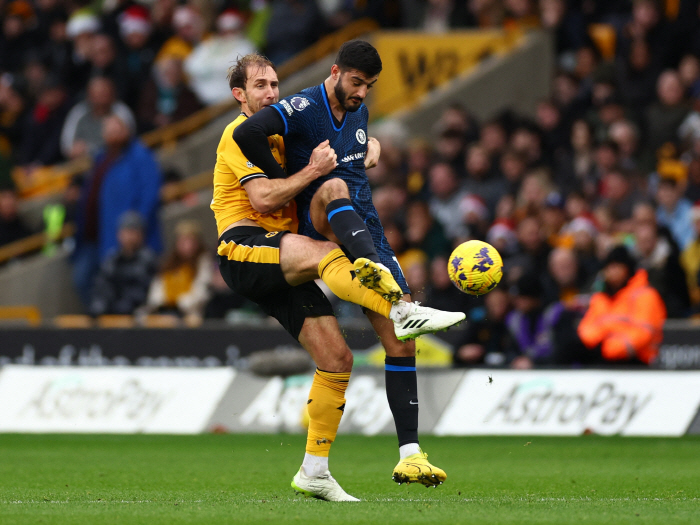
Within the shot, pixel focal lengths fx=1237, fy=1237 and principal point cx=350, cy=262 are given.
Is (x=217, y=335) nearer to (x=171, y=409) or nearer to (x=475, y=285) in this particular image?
(x=171, y=409)

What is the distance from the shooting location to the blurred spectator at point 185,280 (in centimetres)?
1527

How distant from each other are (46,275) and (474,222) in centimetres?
630

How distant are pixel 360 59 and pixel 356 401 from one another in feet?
20.5

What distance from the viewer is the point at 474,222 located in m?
14.4

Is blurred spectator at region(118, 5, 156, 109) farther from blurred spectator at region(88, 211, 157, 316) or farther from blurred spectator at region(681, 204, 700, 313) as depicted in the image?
blurred spectator at region(681, 204, 700, 313)

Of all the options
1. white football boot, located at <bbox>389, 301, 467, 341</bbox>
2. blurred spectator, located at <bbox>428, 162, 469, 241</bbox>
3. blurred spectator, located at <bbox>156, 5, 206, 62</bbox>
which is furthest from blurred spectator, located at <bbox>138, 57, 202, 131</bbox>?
white football boot, located at <bbox>389, 301, 467, 341</bbox>

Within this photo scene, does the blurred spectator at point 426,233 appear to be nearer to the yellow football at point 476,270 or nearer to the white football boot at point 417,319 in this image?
the yellow football at point 476,270

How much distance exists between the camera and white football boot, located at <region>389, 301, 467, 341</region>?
629 centimetres

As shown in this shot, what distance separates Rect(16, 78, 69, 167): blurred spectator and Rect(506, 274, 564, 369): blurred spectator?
947 centimetres

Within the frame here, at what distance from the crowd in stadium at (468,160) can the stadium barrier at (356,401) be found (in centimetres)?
73

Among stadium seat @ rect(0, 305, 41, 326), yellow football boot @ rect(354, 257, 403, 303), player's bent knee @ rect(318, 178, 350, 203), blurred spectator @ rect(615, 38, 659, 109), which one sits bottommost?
stadium seat @ rect(0, 305, 41, 326)

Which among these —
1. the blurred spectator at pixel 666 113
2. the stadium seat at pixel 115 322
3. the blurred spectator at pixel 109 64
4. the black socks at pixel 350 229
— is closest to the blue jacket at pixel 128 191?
the stadium seat at pixel 115 322

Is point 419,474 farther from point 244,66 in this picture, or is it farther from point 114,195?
point 114,195

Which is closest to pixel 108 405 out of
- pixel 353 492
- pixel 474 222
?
pixel 474 222
